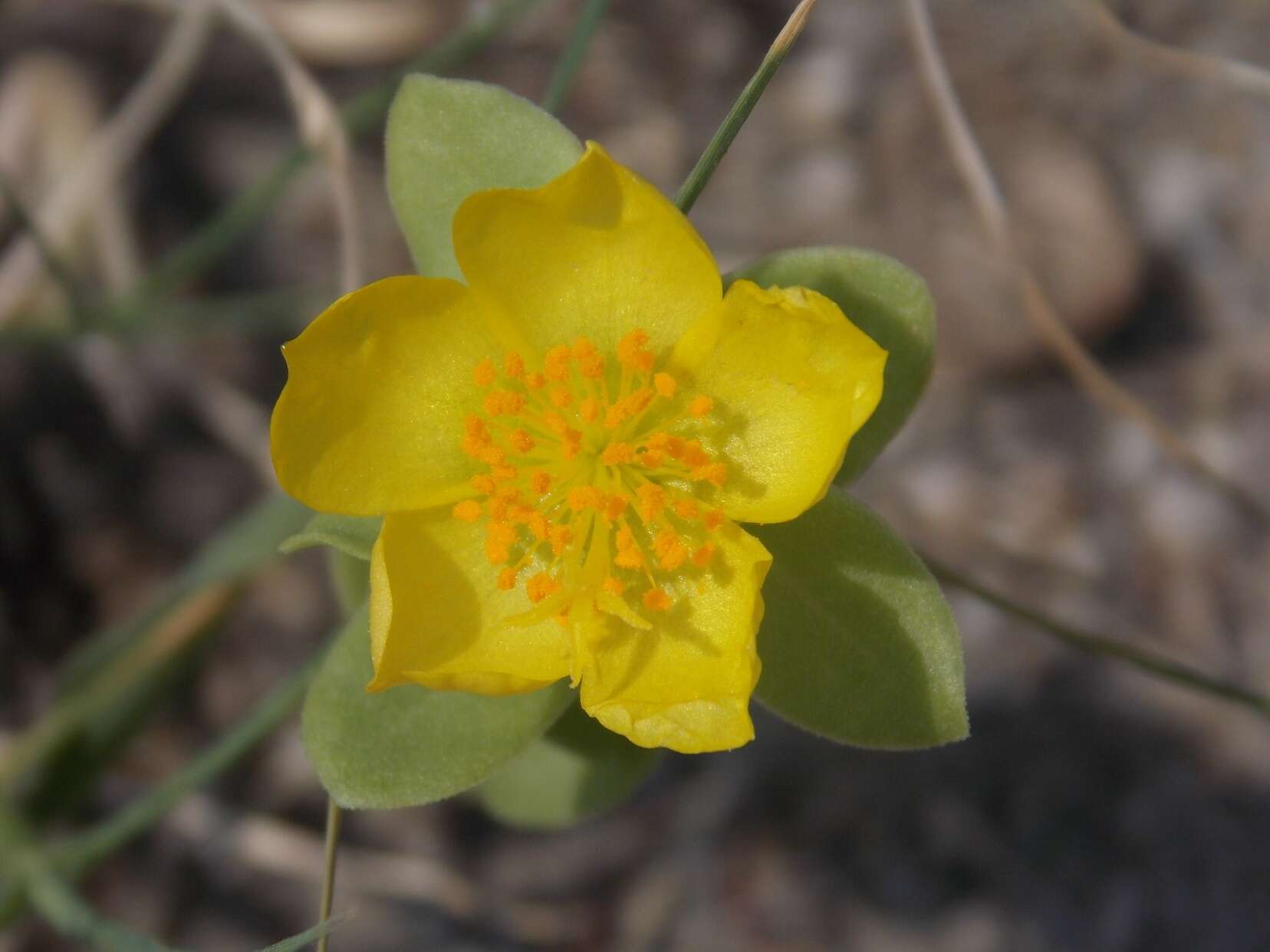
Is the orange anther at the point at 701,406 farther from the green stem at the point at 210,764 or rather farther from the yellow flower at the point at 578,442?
the green stem at the point at 210,764

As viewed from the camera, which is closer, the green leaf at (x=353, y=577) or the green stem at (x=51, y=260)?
the green leaf at (x=353, y=577)

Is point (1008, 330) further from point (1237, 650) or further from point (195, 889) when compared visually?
point (195, 889)

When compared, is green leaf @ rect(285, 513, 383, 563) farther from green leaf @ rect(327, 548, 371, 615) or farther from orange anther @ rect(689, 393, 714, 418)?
orange anther @ rect(689, 393, 714, 418)

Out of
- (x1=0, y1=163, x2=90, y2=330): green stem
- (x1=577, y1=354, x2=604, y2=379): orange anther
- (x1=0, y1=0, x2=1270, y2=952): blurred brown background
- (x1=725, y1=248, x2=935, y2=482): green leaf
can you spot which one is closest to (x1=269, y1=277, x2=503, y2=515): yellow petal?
(x1=577, y1=354, x2=604, y2=379): orange anther

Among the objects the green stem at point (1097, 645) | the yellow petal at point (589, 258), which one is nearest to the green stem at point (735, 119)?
the yellow petal at point (589, 258)

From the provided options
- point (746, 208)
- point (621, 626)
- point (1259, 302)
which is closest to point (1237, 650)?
point (1259, 302)

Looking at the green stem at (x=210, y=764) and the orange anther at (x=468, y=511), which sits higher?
the orange anther at (x=468, y=511)

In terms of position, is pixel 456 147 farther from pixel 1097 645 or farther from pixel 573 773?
pixel 1097 645

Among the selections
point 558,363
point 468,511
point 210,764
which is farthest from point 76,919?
point 558,363
